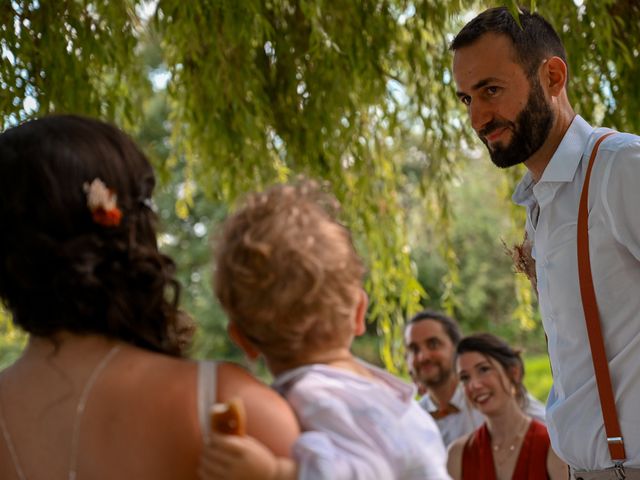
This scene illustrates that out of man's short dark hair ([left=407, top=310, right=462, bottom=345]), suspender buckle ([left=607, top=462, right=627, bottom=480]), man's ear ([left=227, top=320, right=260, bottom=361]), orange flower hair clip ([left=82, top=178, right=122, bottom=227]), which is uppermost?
orange flower hair clip ([left=82, top=178, right=122, bottom=227])

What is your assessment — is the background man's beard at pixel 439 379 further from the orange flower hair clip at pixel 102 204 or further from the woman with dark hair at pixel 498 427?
the orange flower hair clip at pixel 102 204

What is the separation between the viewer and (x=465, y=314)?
2284 centimetres

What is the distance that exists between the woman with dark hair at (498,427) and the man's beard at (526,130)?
1834mm

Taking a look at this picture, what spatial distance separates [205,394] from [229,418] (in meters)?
0.08

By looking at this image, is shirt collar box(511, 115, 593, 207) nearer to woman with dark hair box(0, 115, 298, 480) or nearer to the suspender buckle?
the suspender buckle

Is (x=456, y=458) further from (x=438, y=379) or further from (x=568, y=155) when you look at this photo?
(x=568, y=155)

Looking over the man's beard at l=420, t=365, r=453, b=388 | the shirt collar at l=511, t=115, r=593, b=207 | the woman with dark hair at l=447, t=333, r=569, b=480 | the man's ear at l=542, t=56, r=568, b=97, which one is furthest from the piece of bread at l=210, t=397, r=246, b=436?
the man's beard at l=420, t=365, r=453, b=388

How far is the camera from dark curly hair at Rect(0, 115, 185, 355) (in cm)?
165

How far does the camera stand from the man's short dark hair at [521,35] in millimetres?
3047

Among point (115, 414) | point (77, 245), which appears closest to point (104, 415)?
point (115, 414)

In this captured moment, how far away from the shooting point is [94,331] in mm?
1684

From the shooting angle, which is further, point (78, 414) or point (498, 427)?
point (498, 427)

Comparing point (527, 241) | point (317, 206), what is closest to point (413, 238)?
point (527, 241)

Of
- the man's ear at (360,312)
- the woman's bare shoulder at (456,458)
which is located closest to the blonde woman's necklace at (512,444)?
the woman's bare shoulder at (456,458)
